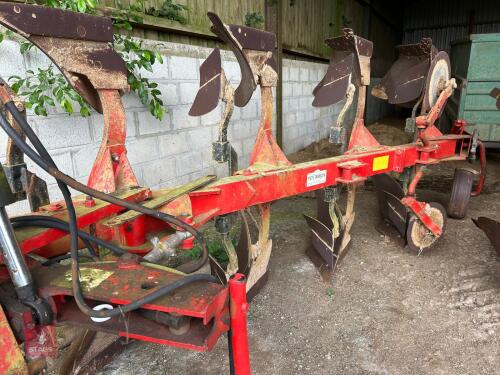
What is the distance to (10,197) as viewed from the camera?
92 centimetres

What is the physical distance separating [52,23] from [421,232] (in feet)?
8.93

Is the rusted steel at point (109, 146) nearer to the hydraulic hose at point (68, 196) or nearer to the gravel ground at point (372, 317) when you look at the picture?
the hydraulic hose at point (68, 196)

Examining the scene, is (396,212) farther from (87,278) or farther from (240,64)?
(87,278)

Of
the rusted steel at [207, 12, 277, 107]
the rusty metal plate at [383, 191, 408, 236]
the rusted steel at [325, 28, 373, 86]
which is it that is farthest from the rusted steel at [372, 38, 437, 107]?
the rusted steel at [207, 12, 277, 107]

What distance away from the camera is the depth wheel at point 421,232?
2863mm

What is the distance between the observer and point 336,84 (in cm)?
232

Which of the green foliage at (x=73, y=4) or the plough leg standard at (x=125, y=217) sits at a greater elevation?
the green foliage at (x=73, y=4)

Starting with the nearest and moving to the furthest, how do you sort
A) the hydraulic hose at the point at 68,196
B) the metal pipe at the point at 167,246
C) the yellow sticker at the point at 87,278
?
1. the hydraulic hose at the point at 68,196
2. the yellow sticker at the point at 87,278
3. the metal pipe at the point at 167,246

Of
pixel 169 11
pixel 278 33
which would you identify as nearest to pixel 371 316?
pixel 169 11

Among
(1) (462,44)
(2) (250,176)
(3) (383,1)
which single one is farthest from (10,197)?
(3) (383,1)

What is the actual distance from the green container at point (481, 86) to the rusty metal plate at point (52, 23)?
515cm

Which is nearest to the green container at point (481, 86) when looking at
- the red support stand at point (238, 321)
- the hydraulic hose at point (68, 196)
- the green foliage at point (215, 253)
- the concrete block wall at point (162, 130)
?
the concrete block wall at point (162, 130)

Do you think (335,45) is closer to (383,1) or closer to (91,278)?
(91,278)

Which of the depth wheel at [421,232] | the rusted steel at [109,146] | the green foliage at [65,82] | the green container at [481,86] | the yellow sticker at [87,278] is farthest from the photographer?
the green container at [481,86]
